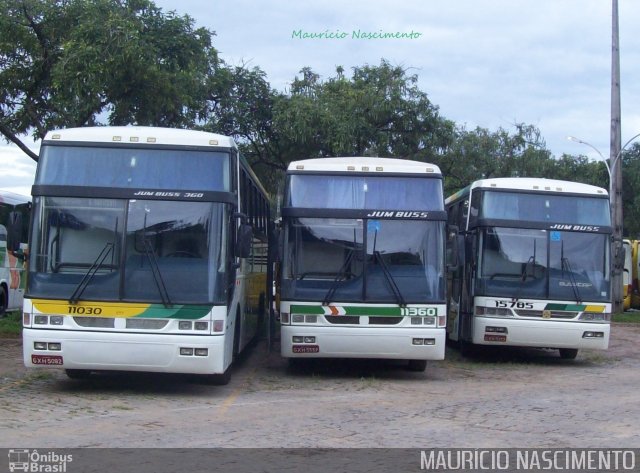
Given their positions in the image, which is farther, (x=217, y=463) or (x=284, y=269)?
(x=284, y=269)

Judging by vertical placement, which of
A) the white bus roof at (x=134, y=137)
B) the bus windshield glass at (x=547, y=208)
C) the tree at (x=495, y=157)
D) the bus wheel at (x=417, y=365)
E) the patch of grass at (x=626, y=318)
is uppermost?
the tree at (x=495, y=157)

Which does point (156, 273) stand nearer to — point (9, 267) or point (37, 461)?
point (37, 461)

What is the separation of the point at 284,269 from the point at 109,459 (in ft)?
19.5

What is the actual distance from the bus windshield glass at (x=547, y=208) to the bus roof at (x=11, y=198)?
1363 cm

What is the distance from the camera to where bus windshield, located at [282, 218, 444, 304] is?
508 inches

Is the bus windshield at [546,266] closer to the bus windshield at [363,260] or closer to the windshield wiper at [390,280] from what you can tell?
the bus windshield at [363,260]

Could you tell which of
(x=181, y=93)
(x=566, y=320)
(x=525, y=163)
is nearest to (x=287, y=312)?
(x=566, y=320)

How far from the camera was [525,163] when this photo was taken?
106ft

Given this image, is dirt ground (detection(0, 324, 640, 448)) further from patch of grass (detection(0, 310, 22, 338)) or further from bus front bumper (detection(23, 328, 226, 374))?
patch of grass (detection(0, 310, 22, 338))

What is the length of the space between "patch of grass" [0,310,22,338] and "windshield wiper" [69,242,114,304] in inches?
343

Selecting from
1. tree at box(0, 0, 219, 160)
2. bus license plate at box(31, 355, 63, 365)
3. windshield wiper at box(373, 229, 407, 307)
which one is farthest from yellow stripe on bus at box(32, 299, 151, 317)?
tree at box(0, 0, 219, 160)

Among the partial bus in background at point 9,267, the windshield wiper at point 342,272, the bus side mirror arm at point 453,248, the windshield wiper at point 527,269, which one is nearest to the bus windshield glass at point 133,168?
the windshield wiper at point 342,272

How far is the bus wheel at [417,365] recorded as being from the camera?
14.1 metres

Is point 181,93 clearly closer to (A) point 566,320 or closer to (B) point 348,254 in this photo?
(B) point 348,254
